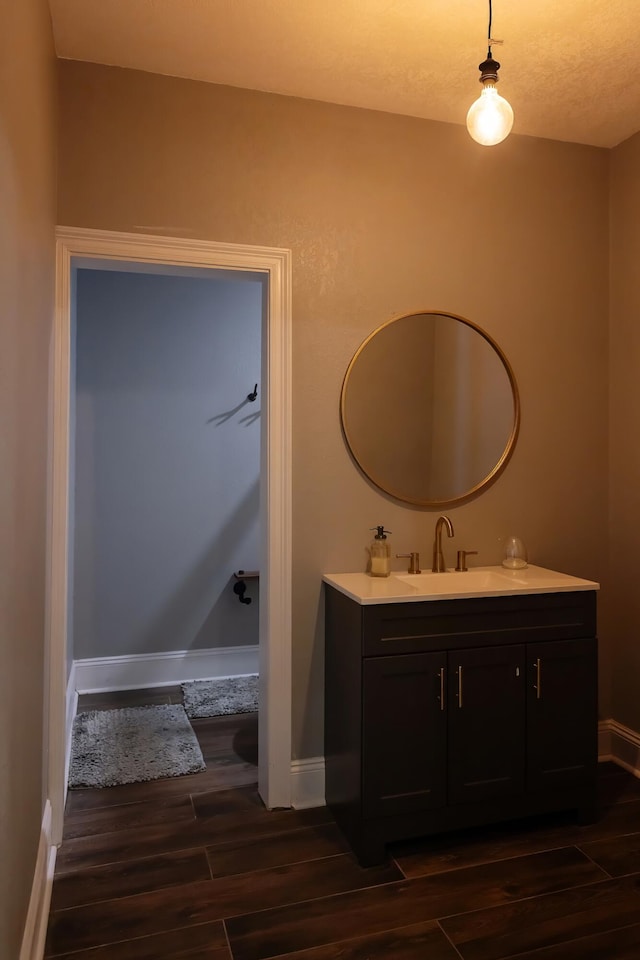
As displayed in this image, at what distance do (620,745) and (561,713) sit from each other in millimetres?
780

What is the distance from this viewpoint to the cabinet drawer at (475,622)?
2201mm

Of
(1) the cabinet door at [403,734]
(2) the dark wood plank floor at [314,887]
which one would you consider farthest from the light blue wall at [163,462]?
(1) the cabinet door at [403,734]

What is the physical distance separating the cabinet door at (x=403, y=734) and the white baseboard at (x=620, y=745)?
110 cm

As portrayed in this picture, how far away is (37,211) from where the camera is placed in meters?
1.75

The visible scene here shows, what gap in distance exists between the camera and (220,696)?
3693 millimetres

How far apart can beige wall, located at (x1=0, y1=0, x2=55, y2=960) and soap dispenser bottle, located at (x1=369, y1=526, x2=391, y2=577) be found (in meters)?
1.20

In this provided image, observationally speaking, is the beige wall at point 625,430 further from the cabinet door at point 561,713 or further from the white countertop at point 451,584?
the cabinet door at point 561,713

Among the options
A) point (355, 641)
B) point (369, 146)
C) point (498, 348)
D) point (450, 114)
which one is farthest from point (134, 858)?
point (450, 114)

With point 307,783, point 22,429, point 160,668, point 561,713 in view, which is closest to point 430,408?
point 561,713

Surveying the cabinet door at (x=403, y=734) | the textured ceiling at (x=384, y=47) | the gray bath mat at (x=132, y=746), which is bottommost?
the gray bath mat at (x=132, y=746)

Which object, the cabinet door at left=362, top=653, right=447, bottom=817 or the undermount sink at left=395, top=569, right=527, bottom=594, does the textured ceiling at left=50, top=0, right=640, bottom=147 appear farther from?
the cabinet door at left=362, top=653, right=447, bottom=817

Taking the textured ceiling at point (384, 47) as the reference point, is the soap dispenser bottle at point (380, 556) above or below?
below

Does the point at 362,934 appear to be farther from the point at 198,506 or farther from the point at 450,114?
the point at 450,114

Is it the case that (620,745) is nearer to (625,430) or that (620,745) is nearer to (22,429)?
(625,430)
